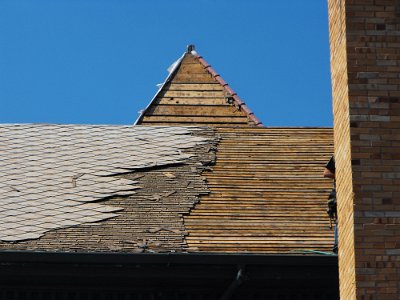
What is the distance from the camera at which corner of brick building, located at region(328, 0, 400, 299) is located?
13.1 m

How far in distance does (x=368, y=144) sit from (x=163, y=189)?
5.31 meters

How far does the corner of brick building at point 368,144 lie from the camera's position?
42.9 ft

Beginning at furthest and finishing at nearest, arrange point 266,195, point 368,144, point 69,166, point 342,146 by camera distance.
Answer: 1. point 69,166
2. point 266,195
3. point 342,146
4. point 368,144

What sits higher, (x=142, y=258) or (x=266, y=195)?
(x=266, y=195)

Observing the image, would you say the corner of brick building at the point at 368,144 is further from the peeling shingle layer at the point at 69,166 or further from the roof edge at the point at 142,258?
the peeling shingle layer at the point at 69,166

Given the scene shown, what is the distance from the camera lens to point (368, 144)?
43.9 ft

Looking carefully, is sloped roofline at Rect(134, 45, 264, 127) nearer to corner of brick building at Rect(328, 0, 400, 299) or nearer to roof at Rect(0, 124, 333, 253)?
roof at Rect(0, 124, 333, 253)

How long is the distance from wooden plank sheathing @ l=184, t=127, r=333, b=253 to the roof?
0.04ft

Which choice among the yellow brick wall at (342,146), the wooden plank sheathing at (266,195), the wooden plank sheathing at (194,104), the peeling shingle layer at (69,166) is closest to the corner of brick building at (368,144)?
the yellow brick wall at (342,146)

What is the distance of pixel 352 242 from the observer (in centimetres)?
1315

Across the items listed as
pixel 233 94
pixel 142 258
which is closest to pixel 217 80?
pixel 233 94

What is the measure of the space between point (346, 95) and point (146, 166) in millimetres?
5847

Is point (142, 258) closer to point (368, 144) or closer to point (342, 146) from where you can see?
point (342, 146)

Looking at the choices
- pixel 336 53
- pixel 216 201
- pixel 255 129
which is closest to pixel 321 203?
pixel 216 201
